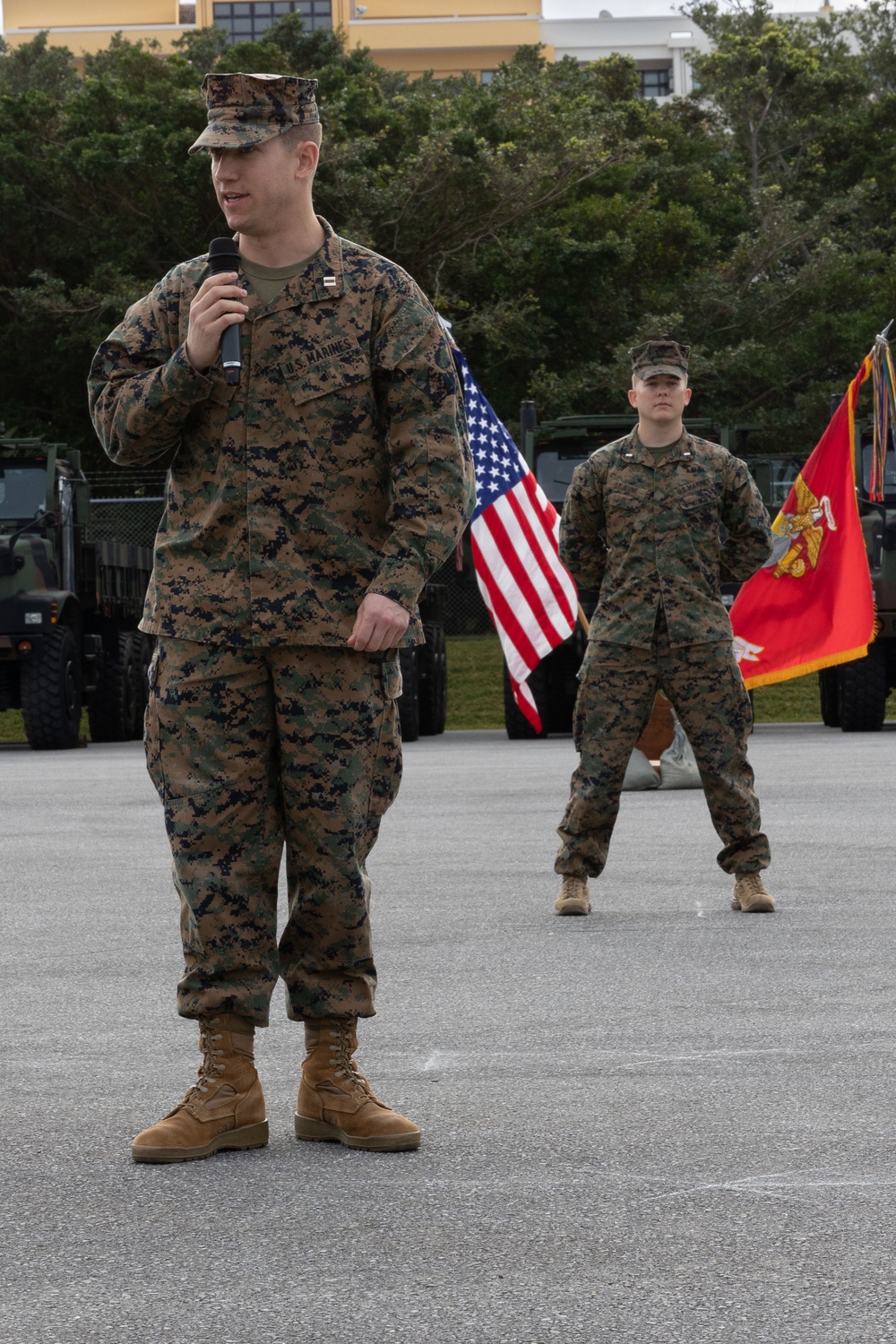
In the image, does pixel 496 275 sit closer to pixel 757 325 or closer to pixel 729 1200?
pixel 757 325

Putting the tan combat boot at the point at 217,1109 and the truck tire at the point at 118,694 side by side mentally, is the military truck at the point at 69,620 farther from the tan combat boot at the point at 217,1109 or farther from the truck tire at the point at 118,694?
the tan combat boot at the point at 217,1109

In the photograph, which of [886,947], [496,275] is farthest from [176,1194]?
[496,275]

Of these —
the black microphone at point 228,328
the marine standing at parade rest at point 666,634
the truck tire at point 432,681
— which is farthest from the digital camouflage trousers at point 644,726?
the truck tire at point 432,681

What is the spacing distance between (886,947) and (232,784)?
3075 mm

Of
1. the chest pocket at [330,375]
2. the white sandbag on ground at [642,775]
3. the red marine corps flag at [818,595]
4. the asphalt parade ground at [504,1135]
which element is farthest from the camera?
the red marine corps flag at [818,595]

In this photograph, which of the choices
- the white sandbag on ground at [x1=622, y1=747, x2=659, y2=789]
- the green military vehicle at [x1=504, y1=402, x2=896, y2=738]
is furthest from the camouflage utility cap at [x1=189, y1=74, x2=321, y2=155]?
the green military vehicle at [x1=504, y1=402, x2=896, y2=738]

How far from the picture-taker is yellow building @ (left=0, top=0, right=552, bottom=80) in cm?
7556

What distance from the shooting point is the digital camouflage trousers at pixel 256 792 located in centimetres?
397

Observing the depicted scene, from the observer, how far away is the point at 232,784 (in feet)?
13.0

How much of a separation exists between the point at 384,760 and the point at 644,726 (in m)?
3.34

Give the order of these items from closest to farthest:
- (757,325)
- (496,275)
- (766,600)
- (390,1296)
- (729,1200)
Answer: (390,1296) → (729,1200) → (766,600) → (496,275) → (757,325)

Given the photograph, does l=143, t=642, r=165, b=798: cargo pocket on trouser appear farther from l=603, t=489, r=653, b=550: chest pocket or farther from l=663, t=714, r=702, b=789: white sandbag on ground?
l=663, t=714, r=702, b=789: white sandbag on ground

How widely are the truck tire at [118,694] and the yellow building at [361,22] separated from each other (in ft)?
186

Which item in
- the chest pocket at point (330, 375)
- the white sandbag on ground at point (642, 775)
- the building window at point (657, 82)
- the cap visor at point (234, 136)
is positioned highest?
the building window at point (657, 82)
